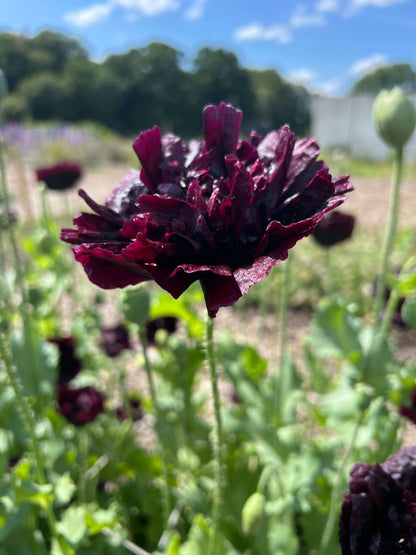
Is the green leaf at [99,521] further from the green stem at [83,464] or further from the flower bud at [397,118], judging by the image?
the flower bud at [397,118]

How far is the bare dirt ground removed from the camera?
2754 millimetres

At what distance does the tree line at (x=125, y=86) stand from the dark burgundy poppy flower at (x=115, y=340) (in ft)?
80.8

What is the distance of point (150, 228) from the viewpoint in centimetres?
53

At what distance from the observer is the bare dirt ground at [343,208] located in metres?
2.75

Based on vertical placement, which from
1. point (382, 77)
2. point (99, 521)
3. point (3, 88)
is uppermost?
point (382, 77)

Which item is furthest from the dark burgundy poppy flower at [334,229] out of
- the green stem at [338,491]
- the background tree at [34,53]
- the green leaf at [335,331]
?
the background tree at [34,53]

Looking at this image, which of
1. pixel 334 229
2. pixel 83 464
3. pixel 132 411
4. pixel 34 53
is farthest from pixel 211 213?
pixel 34 53

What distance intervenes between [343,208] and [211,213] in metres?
6.24

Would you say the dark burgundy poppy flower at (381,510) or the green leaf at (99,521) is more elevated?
the dark burgundy poppy flower at (381,510)

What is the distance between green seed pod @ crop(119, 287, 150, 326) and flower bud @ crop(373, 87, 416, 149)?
483 millimetres

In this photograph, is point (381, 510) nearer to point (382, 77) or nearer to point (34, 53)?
point (34, 53)

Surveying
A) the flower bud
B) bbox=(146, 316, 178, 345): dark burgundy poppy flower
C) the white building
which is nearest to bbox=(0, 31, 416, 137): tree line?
the white building

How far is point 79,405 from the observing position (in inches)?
50.9

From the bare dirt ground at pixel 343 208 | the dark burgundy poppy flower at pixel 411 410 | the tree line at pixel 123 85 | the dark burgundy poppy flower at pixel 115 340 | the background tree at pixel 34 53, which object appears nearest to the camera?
the dark burgundy poppy flower at pixel 411 410
